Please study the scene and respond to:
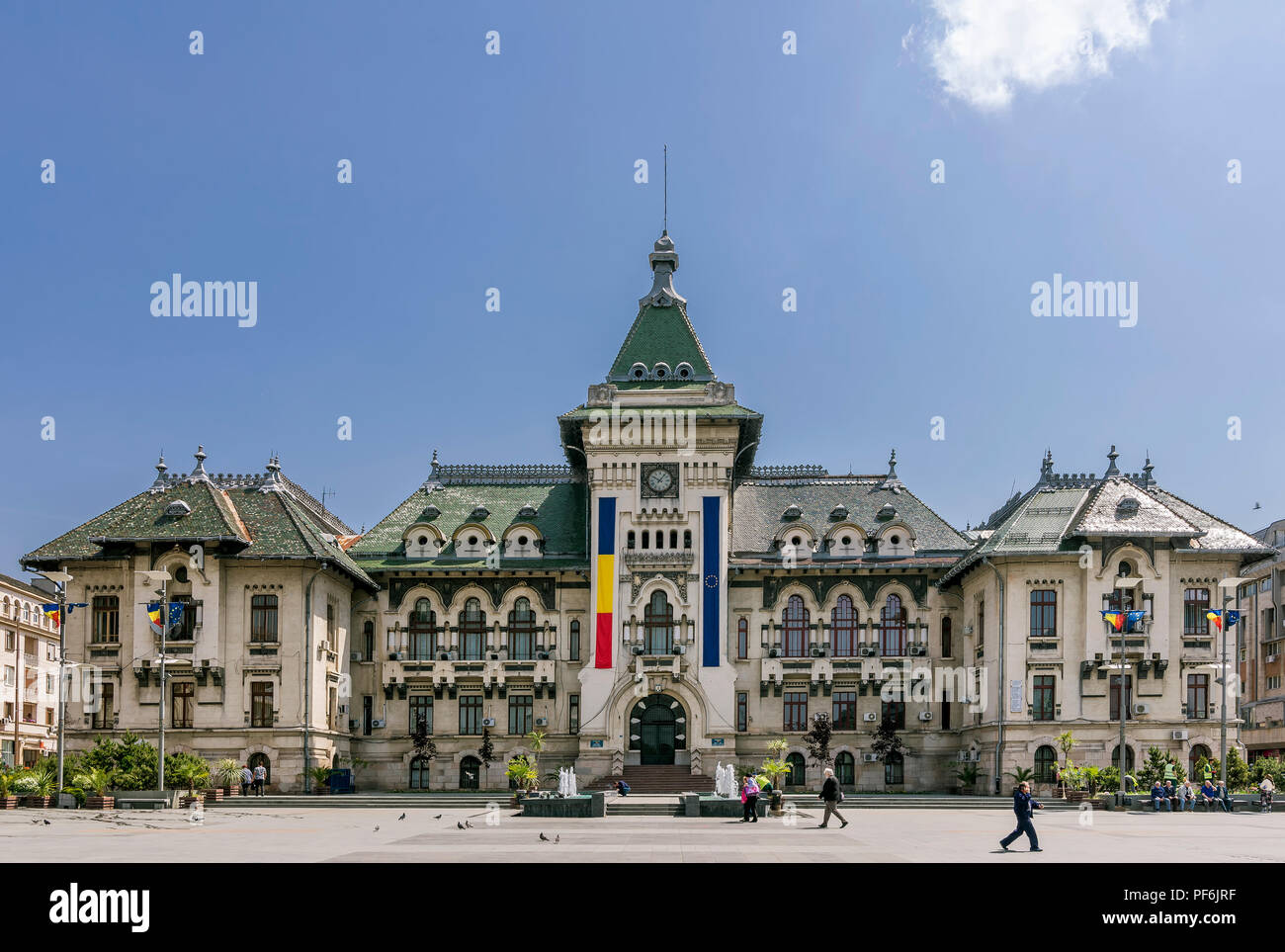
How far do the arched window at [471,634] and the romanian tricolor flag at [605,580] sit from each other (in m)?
6.10

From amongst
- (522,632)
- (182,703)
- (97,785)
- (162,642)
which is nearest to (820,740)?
(522,632)

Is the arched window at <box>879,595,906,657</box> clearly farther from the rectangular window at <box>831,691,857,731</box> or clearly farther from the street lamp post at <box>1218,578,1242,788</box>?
the street lamp post at <box>1218,578,1242,788</box>

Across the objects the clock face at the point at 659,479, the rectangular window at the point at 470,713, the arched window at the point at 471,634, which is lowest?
the rectangular window at the point at 470,713

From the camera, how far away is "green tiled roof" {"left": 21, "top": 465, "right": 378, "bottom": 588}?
5875cm

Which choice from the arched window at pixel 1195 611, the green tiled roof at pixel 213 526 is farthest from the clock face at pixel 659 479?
the arched window at pixel 1195 611

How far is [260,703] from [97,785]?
11064 millimetres

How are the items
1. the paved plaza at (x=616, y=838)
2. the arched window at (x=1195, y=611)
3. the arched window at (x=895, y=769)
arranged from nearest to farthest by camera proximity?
the paved plaza at (x=616, y=838), the arched window at (x=1195, y=611), the arched window at (x=895, y=769)

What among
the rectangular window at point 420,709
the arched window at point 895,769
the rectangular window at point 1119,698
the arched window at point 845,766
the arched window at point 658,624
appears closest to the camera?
the rectangular window at point 1119,698

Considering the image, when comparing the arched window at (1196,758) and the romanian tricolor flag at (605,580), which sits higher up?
the romanian tricolor flag at (605,580)

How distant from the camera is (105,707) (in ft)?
196

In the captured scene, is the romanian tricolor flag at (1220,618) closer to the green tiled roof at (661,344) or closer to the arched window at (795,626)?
the arched window at (795,626)

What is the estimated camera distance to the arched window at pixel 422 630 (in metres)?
65.4

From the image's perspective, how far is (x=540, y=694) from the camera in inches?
2547
